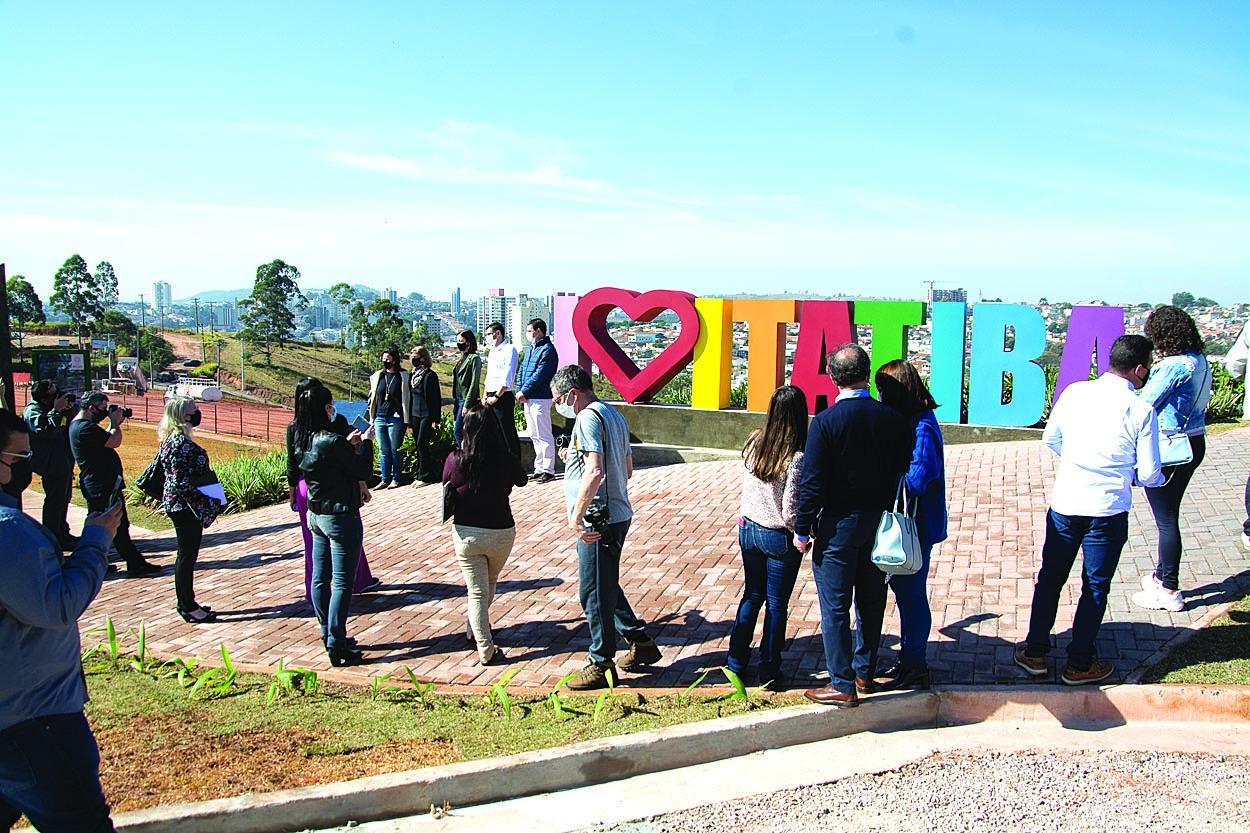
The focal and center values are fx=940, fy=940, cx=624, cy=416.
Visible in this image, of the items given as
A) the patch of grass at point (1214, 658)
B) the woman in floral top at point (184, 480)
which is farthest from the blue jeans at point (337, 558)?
the patch of grass at point (1214, 658)

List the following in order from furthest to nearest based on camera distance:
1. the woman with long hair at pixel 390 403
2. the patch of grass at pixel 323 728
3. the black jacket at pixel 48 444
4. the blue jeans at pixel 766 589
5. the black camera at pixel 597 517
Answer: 1. the woman with long hair at pixel 390 403
2. the black jacket at pixel 48 444
3. the black camera at pixel 597 517
4. the blue jeans at pixel 766 589
5. the patch of grass at pixel 323 728

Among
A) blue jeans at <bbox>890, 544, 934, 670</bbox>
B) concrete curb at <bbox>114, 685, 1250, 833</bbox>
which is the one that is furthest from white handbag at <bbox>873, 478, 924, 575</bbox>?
concrete curb at <bbox>114, 685, 1250, 833</bbox>

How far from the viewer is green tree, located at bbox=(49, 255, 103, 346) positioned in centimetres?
6266

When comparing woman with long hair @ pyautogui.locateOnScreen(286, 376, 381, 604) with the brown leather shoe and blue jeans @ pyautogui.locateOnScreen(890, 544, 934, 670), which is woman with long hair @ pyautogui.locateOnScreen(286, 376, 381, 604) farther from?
blue jeans @ pyautogui.locateOnScreen(890, 544, 934, 670)

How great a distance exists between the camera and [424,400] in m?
11.4

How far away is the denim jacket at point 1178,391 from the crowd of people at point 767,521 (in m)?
0.01

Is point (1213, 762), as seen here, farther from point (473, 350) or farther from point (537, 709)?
point (473, 350)

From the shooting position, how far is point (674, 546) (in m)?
7.88

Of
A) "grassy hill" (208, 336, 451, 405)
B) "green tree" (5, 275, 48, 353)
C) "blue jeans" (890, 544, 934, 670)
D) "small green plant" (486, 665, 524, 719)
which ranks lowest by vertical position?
"grassy hill" (208, 336, 451, 405)

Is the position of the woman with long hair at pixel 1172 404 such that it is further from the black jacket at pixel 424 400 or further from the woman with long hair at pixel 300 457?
the black jacket at pixel 424 400

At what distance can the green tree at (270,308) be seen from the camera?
6084 centimetres

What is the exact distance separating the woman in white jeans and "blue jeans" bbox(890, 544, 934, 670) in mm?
2167

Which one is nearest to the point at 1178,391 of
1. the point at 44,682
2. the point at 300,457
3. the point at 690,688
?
the point at 690,688

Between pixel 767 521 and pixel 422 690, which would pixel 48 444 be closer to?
pixel 422 690
